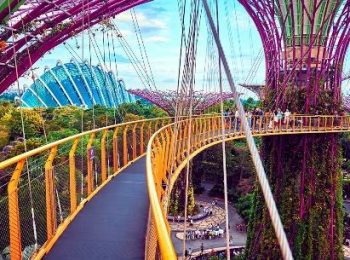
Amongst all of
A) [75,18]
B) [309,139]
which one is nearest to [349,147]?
[309,139]

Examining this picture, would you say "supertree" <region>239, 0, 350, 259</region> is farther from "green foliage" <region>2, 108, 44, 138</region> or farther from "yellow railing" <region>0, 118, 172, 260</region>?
"yellow railing" <region>0, 118, 172, 260</region>

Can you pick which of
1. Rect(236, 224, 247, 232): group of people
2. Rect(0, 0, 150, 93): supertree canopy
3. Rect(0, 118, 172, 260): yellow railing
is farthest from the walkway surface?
Rect(236, 224, 247, 232): group of people

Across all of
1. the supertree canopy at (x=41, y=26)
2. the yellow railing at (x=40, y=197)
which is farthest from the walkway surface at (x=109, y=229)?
the supertree canopy at (x=41, y=26)

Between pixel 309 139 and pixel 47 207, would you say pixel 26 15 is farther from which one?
pixel 309 139

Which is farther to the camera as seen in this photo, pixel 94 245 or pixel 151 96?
pixel 151 96

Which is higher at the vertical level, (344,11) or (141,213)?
(344,11)
